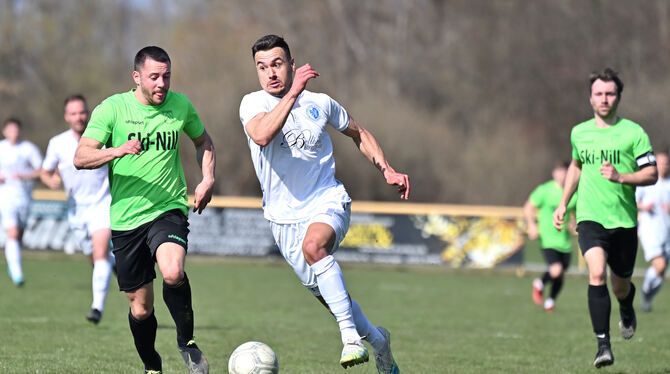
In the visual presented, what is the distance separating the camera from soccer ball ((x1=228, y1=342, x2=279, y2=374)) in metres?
6.36

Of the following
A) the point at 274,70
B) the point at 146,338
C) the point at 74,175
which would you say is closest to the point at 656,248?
the point at 74,175

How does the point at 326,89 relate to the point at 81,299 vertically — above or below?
above

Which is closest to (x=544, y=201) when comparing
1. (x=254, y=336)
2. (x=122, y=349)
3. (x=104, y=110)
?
(x=254, y=336)

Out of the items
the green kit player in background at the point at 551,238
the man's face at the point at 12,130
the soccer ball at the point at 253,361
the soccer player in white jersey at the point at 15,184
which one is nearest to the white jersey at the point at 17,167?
the soccer player in white jersey at the point at 15,184

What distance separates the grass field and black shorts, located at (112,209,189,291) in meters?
1.09

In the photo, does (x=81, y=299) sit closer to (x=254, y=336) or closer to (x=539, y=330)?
(x=254, y=336)

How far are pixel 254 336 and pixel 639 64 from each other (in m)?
32.4

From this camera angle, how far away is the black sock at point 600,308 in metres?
7.84

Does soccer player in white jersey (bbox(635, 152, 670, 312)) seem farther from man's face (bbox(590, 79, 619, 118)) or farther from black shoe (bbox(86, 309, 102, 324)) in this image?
black shoe (bbox(86, 309, 102, 324))

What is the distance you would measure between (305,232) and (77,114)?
4448 mm

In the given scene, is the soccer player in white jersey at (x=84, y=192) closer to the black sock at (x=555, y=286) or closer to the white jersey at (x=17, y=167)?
the white jersey at (x=17, y=167)

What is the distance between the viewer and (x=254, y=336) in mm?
10320

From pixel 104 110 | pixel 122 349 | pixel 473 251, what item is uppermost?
pixel 104 110

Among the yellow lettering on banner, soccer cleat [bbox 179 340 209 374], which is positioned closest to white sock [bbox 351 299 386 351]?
soccer cleat [bbox 179 340 209 374]
